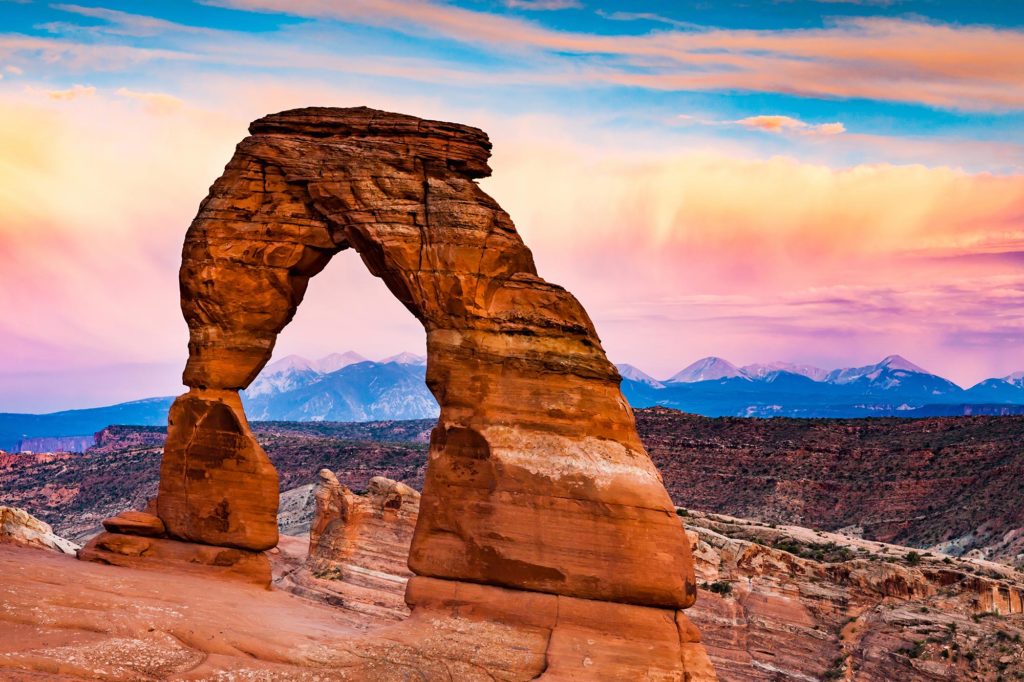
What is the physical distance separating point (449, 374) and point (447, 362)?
0.90 feet

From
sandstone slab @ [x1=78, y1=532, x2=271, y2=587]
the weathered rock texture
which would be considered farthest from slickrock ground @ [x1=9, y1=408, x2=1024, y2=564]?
sandstone slab @ [x1=78, y1=532, x2=271, y2=587]

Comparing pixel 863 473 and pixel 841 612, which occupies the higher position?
pixel 863 473

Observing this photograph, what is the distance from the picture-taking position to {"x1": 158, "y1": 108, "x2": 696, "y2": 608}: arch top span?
22703mm

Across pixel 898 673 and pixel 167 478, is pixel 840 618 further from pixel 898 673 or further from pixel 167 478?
pixel 167 478

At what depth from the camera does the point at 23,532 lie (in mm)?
32344

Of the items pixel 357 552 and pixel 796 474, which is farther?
pixel 796 474

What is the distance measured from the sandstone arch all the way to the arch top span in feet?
0.12

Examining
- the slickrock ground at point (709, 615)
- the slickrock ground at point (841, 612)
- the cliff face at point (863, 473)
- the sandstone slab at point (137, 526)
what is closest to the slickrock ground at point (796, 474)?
the cliff face at point (863, 473)

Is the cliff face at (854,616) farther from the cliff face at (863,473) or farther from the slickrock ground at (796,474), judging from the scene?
the cliff face at (863,473)

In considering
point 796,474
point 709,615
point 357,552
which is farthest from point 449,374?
point 796,474

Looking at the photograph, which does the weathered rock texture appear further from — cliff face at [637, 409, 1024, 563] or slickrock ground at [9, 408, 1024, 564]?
cliff face at [637, 409, 1024, 563]

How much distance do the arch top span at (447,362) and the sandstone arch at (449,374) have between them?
4 cm

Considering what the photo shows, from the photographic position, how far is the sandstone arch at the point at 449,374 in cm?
2266

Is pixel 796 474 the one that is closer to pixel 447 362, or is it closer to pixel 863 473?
pixel 863 473
